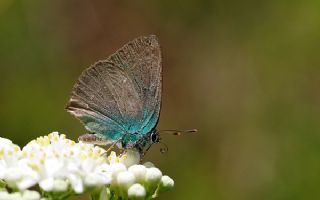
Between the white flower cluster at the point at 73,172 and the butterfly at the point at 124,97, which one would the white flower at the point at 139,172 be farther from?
Result: the butterfly at the point at 124,97

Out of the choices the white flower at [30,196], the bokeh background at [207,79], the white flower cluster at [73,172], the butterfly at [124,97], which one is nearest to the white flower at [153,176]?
the white flower cluster at [73,172]

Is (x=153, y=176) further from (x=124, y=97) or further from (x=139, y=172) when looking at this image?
(x=124, y=97)

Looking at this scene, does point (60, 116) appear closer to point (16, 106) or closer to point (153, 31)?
point (16, 106)

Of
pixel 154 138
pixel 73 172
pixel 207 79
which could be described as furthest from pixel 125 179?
pixel 207 79

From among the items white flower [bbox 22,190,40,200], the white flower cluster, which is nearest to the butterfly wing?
the white flower cluster

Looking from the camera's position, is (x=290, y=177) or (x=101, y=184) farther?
(x=290, y=177)

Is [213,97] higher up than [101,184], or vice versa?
[213,97]

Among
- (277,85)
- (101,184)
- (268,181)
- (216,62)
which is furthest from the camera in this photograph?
(216,62)

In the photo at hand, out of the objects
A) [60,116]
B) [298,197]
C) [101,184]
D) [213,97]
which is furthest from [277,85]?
[101,184]
